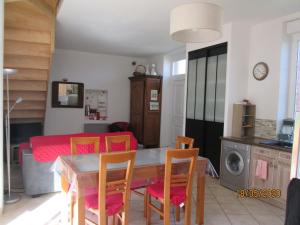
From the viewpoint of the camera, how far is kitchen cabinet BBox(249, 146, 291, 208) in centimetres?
314

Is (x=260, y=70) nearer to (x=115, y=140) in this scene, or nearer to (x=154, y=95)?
(x=115, y=140)

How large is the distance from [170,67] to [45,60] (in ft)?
11.4

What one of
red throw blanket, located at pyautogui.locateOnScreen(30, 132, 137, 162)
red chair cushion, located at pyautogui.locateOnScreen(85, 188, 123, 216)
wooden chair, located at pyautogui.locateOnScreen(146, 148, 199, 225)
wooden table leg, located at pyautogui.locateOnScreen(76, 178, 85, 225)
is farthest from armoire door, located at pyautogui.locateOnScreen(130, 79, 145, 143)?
wooden table leg, located at pyautogui.locateOnScreen(76, 178, 85, 225)

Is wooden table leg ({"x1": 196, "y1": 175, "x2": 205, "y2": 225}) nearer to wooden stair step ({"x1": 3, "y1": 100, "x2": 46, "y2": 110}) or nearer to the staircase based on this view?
the staircase

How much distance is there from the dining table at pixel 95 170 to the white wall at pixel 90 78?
162 inches

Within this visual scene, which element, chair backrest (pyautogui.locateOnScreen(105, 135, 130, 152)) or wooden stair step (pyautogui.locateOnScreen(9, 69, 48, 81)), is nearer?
chair backrest (pyautogui.locateOnScreen(105, 135, 130, 152))

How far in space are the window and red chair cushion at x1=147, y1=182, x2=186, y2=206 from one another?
4116 millimetres

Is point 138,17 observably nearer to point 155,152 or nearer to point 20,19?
point 20,19

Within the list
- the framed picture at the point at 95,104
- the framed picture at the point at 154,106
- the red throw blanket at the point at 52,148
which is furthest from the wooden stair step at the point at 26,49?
the framed picture at the point at 154,106

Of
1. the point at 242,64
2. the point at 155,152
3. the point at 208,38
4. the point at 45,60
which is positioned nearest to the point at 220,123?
the point at 242,64

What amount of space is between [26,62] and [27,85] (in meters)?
0.64

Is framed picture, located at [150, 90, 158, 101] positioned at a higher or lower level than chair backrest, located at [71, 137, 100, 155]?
higher

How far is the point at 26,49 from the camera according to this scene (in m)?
4.04

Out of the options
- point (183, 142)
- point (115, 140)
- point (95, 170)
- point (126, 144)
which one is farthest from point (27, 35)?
point (183, 142)
